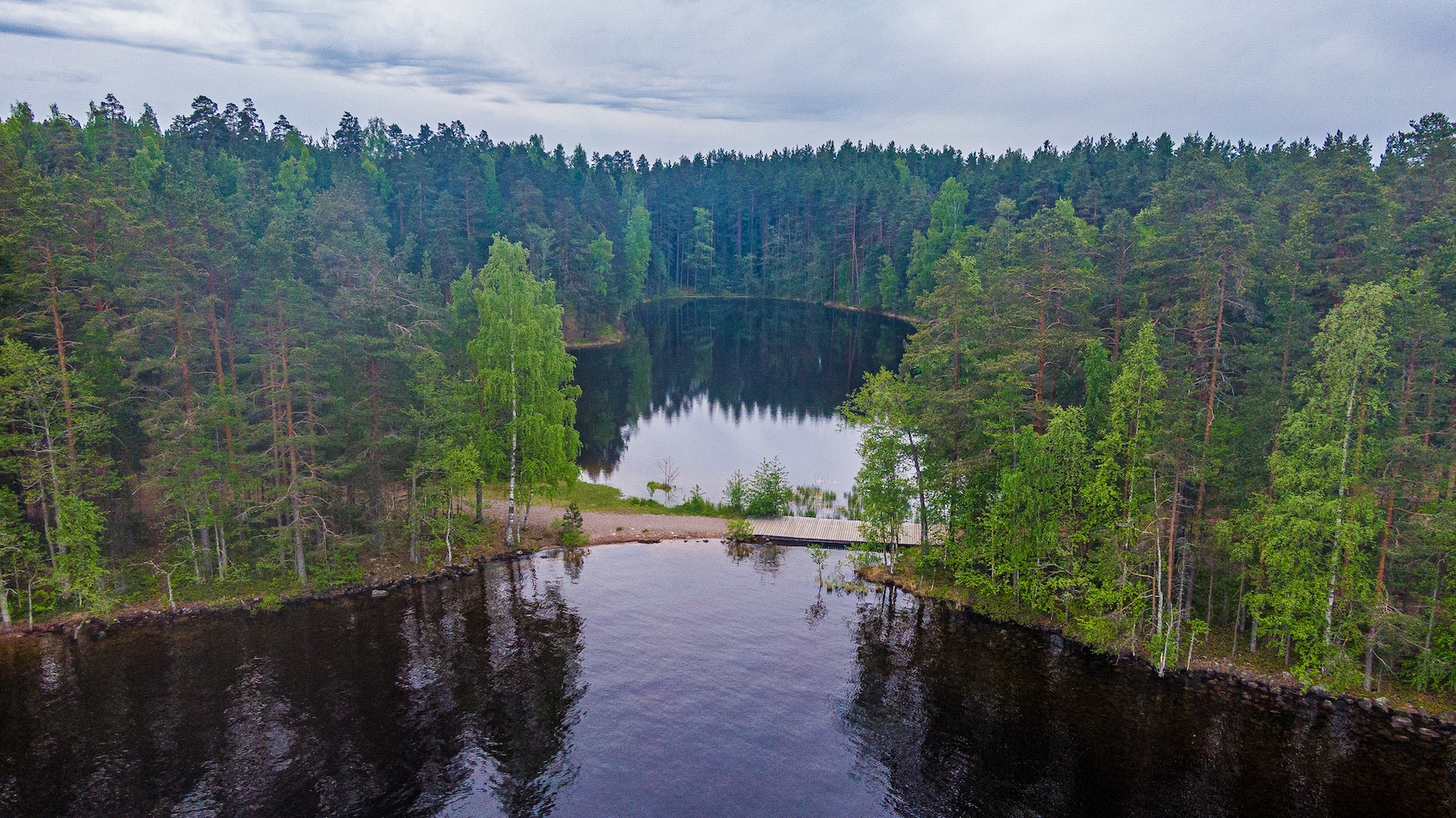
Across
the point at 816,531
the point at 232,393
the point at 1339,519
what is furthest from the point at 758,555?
the point at 232,393

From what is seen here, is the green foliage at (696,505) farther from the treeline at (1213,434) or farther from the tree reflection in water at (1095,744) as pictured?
the tree reflection in water at (1095,744)

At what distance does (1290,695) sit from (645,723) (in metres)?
25.7

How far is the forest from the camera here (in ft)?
105

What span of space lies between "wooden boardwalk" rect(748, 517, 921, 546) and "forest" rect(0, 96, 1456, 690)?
7.16ft

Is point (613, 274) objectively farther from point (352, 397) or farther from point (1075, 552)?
point (1075, 552)

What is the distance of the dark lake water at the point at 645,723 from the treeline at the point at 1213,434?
149 inches

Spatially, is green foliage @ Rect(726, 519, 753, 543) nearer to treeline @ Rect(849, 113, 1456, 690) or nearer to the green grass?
the green grass

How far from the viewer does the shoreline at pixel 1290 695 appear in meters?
30.6

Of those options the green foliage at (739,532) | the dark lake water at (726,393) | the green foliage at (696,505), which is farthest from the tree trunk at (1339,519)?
the green foliage at (696,505)

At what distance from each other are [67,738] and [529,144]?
160 meters

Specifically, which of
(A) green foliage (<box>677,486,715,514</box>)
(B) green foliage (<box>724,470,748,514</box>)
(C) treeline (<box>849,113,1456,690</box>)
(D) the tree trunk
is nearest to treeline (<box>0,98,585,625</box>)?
(A) green foliage (<box>677,486,715,514</box>)

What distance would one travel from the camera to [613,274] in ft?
437

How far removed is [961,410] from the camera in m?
42.3

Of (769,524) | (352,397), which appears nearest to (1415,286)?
(769,524)
